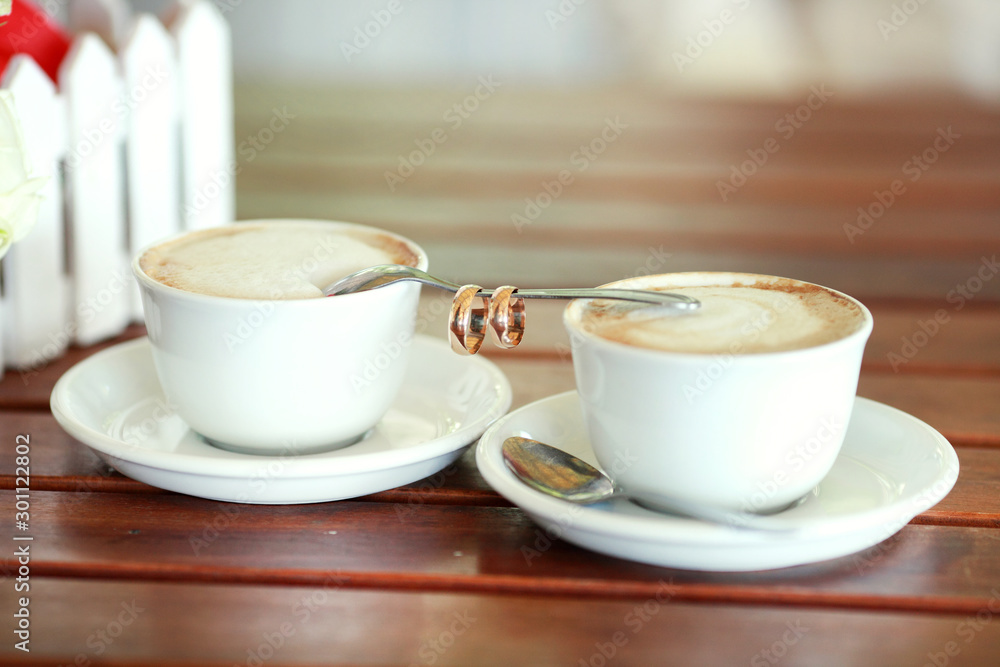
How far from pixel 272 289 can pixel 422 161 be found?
1.54 m

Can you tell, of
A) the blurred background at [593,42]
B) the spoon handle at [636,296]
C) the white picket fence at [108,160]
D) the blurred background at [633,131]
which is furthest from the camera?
the blurred background at [593,42]

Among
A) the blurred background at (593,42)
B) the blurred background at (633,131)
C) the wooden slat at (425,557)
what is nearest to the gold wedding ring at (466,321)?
the wooden slat at (425,557)

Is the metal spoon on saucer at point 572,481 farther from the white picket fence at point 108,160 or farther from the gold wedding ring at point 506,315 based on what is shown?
the white picket fence at point 108,160

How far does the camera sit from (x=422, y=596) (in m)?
0.51

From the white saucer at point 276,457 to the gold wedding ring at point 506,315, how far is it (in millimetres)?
69

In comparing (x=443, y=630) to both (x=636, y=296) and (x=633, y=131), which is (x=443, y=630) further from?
(x=633, y=131)

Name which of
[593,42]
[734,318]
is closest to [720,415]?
[734,318]

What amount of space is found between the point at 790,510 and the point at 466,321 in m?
0.24

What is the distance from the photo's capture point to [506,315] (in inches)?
24.7

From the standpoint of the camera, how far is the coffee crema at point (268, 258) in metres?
0.64

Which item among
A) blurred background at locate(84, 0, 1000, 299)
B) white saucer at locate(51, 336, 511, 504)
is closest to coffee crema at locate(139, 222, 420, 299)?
white saucer at locate(51, 336, 511, 504)

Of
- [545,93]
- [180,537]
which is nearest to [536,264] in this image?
[180,537]

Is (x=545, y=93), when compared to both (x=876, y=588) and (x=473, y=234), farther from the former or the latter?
(x=876, y=588)

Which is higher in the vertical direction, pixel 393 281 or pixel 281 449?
pixel 393 281
